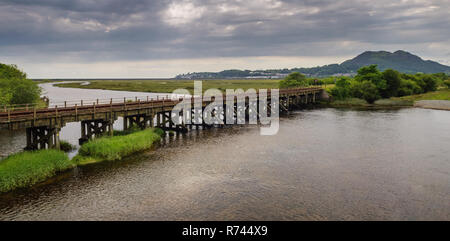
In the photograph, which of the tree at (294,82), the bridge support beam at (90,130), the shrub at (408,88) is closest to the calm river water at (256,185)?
the bridge support beam at (90,130)

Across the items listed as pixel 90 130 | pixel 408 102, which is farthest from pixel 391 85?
pixel 90 130

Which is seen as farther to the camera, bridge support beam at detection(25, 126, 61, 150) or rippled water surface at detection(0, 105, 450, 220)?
bridge support beam at detection(25, 126, 61, 150)

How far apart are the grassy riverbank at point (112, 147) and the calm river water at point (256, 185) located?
1378mm

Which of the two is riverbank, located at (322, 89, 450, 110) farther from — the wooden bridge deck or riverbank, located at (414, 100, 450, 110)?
the wooden bridge deck

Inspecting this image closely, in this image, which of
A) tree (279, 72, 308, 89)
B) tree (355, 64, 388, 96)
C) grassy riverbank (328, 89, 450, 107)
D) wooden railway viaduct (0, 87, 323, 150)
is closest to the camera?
wooden railway viaduct (0, 87, 323, 150)

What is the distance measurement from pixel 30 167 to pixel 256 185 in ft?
51.8

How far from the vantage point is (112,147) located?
98.6ft

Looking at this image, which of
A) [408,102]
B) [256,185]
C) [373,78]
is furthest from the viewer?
[373,78]

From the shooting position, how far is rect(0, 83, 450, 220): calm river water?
1905cm

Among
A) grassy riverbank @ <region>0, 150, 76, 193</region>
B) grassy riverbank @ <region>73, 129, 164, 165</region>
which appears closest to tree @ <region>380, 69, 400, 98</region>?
grassy riverbank @ <region>73, 129, 164, 165</region>

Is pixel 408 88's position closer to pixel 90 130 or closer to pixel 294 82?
pixel 294 82

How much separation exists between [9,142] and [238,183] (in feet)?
89.9

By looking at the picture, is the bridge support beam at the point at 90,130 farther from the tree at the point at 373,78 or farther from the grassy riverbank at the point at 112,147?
the tree at the point at 373,78
